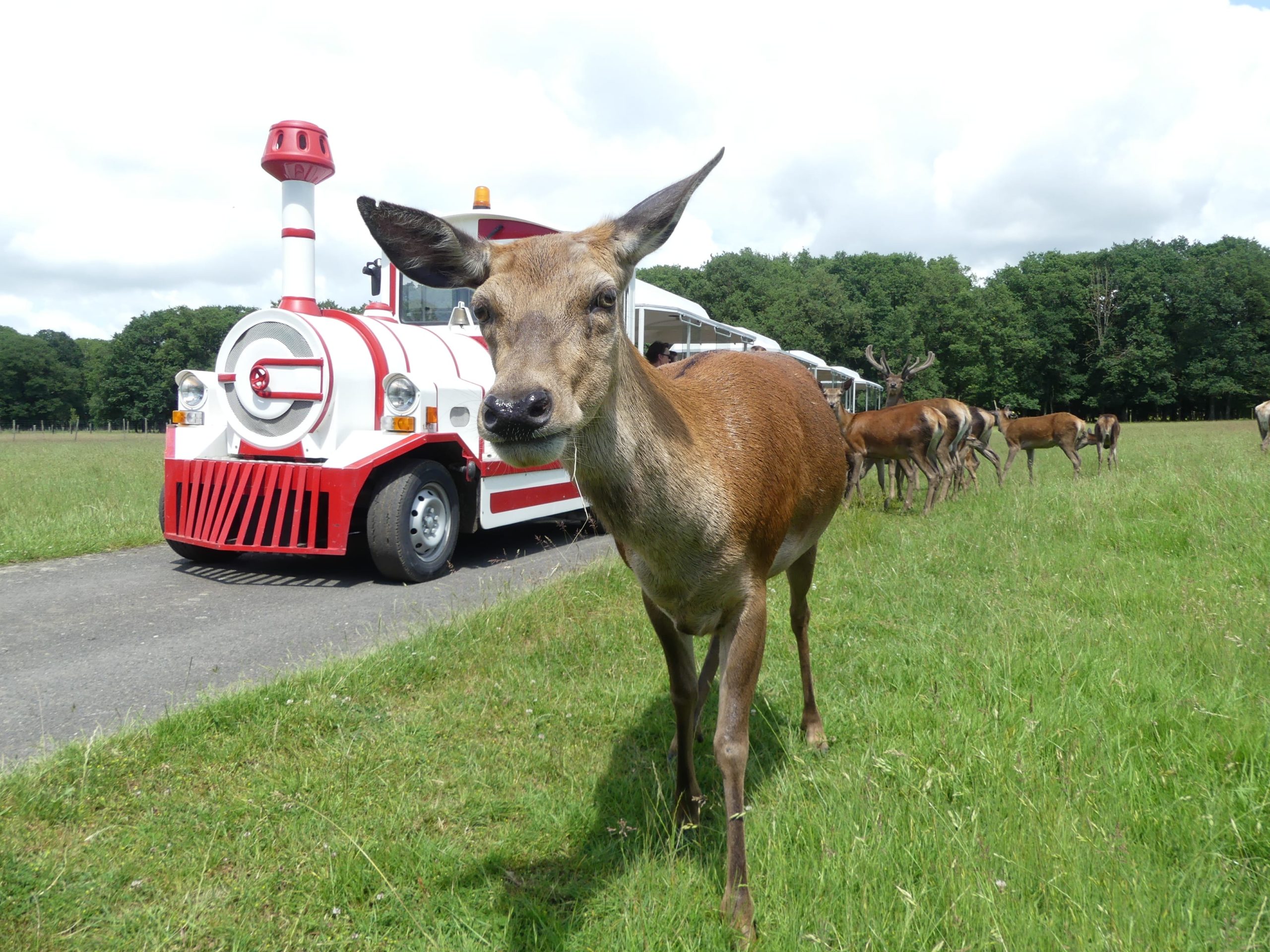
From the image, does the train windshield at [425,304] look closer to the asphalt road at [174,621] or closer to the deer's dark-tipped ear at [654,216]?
the asphalt road at [174,621]

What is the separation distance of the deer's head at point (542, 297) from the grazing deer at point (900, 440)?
9.32 meters

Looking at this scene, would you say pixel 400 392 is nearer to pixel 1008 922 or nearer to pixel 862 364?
pixel 1008 922

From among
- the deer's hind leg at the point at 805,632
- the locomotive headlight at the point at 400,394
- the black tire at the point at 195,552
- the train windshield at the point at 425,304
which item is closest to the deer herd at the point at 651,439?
the deer's hind leg at the point at 805,632

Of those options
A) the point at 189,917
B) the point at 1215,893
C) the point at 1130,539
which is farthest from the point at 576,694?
the point at 1130,539

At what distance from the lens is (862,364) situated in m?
63.2

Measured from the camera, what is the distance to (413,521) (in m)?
6.55

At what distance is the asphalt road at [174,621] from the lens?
366cm

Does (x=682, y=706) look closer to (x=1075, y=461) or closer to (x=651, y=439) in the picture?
(x=651, y=439)

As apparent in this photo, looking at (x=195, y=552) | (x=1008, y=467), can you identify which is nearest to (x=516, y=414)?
(x=195, y=552)

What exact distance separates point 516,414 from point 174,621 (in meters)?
4.49

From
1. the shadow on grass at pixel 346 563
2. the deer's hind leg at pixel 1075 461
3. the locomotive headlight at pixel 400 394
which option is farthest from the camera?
the deer's hind leg at pixel 1075 461

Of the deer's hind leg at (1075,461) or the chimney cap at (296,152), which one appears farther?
the deer's hind leg at (1075,461)

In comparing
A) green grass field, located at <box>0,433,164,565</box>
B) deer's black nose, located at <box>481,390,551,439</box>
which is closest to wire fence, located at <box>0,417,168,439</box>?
green grass field, located at <box>0,433,164,565</box>

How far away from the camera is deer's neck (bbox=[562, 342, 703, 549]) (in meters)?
2.14
